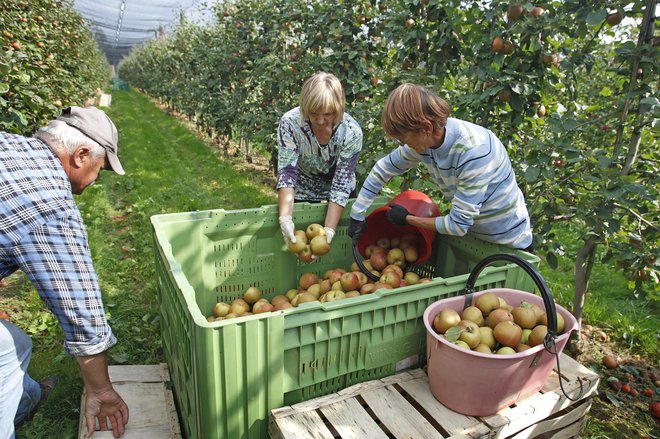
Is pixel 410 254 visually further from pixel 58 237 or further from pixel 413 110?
pixel 58 237

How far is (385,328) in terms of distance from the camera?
1.73 meters

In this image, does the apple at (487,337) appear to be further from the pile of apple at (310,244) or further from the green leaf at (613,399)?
the green leaf at (613,399)

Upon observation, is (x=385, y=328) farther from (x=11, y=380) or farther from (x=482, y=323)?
(x=11, y=380)

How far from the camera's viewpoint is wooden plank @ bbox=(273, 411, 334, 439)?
146 centimetres

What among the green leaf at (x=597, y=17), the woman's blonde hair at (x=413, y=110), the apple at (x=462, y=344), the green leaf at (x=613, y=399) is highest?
the green leaf at (x=597, y=17)

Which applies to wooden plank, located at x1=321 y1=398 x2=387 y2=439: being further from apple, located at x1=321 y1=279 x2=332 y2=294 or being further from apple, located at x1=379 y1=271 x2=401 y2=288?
apple, located at x1=321 y1=279 x2=332 y2=294

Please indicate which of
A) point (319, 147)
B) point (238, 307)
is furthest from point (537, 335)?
point (319, 147)

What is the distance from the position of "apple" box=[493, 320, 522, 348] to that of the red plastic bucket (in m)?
0.87

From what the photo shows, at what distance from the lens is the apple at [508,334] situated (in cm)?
166

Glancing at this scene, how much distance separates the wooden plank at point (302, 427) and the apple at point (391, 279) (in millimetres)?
939

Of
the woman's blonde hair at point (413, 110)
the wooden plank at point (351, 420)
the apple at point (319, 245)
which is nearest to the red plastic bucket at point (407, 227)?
the apple at point (319, 245)

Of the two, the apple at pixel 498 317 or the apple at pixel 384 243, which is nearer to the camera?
the apple at pixel 498 317

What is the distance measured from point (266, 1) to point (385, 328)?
7.76m

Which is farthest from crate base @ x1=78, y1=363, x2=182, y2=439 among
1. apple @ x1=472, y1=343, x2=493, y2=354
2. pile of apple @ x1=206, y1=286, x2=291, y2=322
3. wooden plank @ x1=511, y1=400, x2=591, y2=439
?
wooden plank @ x1=511, y1=400, x2=591, y2=439
